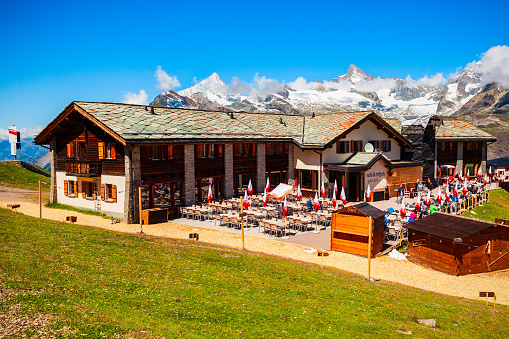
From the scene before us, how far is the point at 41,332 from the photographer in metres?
7.59

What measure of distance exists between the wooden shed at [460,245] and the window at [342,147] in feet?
56.0

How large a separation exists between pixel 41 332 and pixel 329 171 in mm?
30042

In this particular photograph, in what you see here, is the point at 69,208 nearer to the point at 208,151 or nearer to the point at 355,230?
the point at 208,151

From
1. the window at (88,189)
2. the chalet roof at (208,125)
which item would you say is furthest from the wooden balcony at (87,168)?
the chalet roof at (208,125)

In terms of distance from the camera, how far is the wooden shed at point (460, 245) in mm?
17812

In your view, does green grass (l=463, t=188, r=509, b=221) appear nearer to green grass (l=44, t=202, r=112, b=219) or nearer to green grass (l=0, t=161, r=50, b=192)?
green grass (l=44, t=202, r=112, b=219)

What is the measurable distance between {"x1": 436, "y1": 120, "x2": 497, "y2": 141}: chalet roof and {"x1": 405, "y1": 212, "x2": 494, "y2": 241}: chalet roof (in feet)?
86.1

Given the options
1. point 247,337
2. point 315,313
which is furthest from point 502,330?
point 247,337

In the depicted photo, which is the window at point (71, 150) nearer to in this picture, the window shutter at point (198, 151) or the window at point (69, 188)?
the window at point (69, 188)

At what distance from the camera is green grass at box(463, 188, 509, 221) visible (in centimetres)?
3064

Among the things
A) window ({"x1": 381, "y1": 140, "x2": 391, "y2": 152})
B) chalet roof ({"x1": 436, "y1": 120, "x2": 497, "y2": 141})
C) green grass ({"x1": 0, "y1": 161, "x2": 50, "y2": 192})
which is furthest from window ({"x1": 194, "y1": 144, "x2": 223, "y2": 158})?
chalet roof ({"x1": 436, "y1": 120, "x2": 497, "y2": 141})

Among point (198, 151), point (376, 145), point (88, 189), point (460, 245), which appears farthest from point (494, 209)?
point (88, 189)

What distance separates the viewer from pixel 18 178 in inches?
1726

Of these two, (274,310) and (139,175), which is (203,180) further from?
(274,310)
